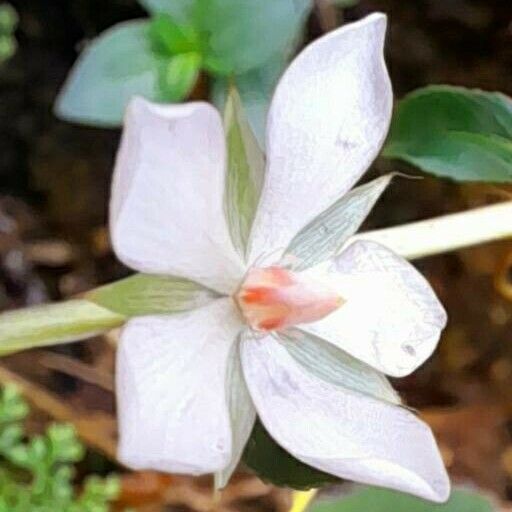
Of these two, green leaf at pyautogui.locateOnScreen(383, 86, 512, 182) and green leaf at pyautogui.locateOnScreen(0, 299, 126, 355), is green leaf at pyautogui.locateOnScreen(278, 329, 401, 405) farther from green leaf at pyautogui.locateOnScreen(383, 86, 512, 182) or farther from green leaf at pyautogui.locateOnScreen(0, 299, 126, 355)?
green leaf at pyautogui.locateOnScreen(383, 86, 512, 182)

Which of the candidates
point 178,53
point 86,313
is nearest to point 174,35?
point 178,53

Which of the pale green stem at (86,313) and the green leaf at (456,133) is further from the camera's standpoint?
the green leaf at (456,133)

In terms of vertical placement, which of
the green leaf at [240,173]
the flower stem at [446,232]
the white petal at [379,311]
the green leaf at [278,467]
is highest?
the green leaf at [240,173]

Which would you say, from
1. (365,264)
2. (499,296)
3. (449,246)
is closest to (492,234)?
(449,246)

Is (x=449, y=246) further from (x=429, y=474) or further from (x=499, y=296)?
(x=499, y=296)

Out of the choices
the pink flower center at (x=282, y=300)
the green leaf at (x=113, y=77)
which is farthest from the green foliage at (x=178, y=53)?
the pink flower center at (x=282, y=300)

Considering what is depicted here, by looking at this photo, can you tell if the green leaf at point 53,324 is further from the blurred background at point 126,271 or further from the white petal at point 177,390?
the blurred background at point 126,271

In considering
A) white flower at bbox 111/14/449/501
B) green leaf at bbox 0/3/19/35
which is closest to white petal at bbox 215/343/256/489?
white flower at bbox 111/14/449/501
